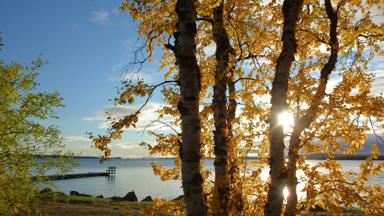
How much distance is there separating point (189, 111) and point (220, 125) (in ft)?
11.6

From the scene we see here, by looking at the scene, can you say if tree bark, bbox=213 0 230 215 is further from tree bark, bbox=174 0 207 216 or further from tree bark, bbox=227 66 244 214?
tree bark, bbox=174 0 207 216

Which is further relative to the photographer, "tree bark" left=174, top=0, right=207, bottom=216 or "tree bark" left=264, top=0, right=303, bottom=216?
"tree bark" left=264, top=0, right=303, bottom=216

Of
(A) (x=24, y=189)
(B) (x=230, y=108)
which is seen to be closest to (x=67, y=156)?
(A) (x=24, y=189)

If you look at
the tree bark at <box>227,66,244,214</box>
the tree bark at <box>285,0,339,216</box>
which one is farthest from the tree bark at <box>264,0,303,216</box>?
the tree bark at <box>285,0,339,216</box>

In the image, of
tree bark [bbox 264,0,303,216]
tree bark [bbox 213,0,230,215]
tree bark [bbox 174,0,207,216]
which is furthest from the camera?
tree bark [bbox 213,0,230,215]

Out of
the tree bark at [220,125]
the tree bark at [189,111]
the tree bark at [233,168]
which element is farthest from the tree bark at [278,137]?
the tree bark at [233,168]

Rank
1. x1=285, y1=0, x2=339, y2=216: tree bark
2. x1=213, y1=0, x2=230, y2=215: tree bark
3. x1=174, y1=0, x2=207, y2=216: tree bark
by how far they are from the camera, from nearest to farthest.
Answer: x1=174, y1=0, x2=207, y2=216: tree bark, x1=213, y1=0, x2=230, y2=215: tree bark, x1=285, y1=0, x2=339, y2=216: tree bark

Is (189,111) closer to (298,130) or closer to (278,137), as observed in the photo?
(278,137)

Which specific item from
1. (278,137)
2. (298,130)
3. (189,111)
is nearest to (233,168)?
(298,130)

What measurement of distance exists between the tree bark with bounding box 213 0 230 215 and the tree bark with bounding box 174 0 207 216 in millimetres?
2692

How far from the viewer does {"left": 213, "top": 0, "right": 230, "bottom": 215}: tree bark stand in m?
8.44

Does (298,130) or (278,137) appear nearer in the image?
(278,137)

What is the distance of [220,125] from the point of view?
9.02 m

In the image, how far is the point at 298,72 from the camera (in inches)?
411
